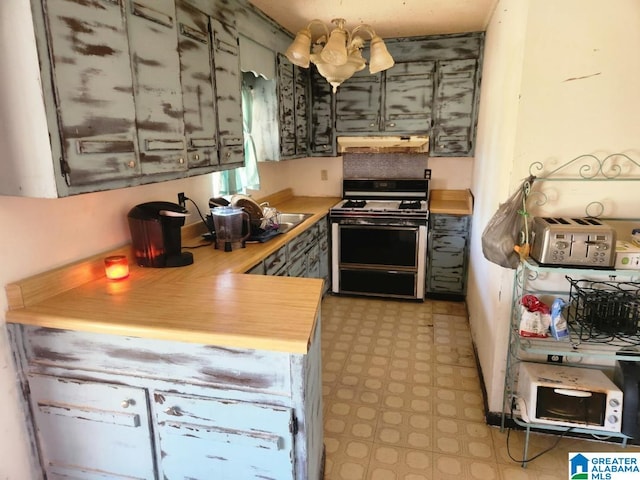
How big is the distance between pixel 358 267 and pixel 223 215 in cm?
185

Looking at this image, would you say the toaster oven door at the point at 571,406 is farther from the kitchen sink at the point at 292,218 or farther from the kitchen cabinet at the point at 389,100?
the kitchen cabinet at the point at 389,100

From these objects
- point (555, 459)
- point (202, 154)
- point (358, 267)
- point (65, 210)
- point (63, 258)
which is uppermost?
point (202, 154)

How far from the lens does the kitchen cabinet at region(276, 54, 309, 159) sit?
3.38 meters

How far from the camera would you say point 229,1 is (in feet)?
7.87

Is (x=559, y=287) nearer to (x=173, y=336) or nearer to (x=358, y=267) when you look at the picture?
(x=173, y=336)

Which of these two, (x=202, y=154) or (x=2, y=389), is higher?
(x=202, y=154)

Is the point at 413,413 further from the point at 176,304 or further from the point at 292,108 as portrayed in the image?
the point at 292,108

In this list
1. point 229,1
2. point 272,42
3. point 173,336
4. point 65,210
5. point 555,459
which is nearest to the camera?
point 173,336

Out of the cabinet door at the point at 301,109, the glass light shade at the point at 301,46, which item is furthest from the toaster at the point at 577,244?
the cabinet door at the point at 301,109

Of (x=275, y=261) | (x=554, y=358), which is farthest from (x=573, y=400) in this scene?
(x=275, y=261)

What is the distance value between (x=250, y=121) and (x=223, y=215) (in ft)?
3.72

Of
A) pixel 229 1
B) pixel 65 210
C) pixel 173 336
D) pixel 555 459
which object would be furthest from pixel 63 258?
pixel 555 459

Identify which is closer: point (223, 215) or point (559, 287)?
point (559, 287)

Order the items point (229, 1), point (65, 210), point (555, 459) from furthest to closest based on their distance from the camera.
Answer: point (229, 1), point (555, 459), point (65, 210)
